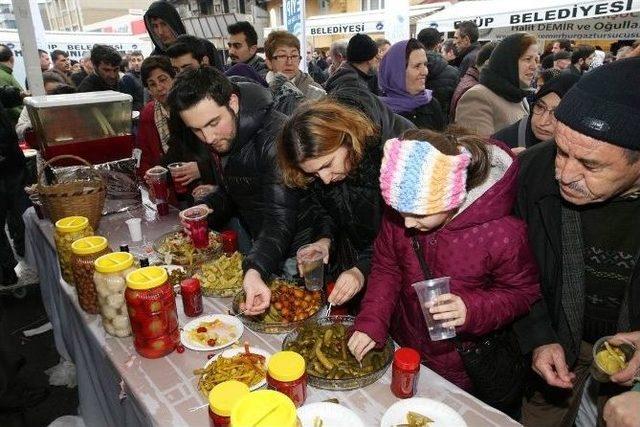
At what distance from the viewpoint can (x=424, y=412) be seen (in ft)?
4.23

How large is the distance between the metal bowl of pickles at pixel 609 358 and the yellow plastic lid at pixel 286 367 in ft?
3.10

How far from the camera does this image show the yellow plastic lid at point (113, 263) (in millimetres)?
1604

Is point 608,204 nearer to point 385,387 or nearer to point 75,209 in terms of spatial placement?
point 385,387

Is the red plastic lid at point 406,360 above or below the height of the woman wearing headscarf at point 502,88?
below

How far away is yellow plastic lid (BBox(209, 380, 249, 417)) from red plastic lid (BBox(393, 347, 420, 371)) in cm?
49

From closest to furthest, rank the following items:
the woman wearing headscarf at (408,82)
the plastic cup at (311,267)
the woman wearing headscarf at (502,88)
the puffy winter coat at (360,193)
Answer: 1. the plastic cup at (311,267)
2. the puffy winter coat at (360,193)
3. the woman wearing headscarf at (502,88)
4. the woman wearing headscarf at (408,82)

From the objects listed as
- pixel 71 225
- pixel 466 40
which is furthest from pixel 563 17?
pixel 71 225

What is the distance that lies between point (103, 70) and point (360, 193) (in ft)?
14.8

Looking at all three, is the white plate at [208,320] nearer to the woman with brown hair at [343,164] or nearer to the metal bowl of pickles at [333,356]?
the metal bowl of pickles at [333,356]

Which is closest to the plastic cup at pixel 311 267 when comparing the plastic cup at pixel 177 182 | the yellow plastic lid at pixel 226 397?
the yellow plastic lid at pixel 226 397

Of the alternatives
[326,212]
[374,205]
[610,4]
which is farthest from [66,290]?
[610,4]

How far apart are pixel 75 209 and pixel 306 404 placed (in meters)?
1.96

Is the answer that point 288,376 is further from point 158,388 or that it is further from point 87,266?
point 87,266

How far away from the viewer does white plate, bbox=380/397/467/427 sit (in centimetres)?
125
